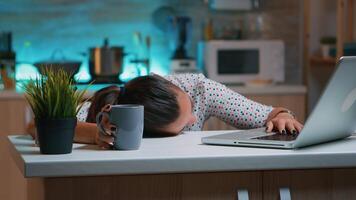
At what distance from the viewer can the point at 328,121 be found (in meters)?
1.58

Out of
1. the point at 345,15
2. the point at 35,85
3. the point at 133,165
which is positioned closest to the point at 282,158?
the point at 133,165

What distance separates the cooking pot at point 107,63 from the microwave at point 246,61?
57 centimetres

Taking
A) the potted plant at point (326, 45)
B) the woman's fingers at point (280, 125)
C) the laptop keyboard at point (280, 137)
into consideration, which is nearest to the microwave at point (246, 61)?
the potted plant at point (326, 45)

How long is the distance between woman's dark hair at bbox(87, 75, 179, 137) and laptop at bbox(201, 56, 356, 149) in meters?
0.16

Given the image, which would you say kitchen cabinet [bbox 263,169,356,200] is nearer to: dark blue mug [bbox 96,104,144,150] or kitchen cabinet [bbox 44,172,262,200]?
kitchen cabinet [bbox 44,172,262,200]

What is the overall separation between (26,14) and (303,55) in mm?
1918

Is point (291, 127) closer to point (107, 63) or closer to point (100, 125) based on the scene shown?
point (100, 125)

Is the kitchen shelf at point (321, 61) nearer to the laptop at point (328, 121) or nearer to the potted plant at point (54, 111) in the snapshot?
the laptop at point (328, 121)

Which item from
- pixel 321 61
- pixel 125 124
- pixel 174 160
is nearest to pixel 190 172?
pixel 174 160

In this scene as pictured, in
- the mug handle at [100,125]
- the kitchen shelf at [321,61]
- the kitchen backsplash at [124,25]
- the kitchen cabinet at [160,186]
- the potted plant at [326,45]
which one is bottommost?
the kitchen cabinet at [160,186]

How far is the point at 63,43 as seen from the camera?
457 cm

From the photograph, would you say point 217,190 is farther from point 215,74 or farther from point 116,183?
point 215,74

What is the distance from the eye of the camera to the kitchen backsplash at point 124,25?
14.9 feet

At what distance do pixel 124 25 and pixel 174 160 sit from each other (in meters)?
3.30
